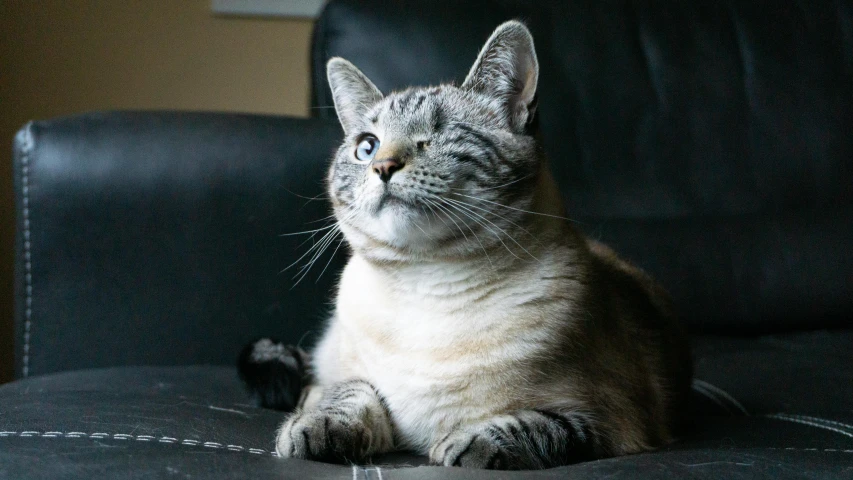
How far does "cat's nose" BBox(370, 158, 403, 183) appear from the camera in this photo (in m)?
1.30

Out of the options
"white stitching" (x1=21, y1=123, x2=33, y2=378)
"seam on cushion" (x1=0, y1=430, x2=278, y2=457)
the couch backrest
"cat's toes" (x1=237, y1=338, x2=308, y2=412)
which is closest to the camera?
"seam on cushion" (x1=0, y1=430, x2=278, y2=457)

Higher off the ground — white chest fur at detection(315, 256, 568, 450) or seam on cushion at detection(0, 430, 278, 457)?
white chest fur at detection(315, 256, 568, 450)

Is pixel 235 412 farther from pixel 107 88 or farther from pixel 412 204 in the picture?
pixel 107 88

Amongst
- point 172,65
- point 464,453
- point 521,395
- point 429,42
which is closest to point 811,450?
point 521,395

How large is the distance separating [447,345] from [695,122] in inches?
71.9

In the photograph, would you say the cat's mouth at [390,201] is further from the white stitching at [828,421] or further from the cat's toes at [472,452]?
the white stitching at [828,421]

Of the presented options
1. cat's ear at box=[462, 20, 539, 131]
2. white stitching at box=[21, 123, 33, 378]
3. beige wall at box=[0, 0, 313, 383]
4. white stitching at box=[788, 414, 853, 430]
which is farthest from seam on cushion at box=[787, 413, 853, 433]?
beige wall at box=[0, 0, 313, 383]

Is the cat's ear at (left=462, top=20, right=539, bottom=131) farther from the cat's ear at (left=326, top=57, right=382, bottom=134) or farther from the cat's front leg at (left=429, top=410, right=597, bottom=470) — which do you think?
the cat's front leg at (left=429, top=410, right=597, bottom=470)

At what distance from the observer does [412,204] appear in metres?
1.28

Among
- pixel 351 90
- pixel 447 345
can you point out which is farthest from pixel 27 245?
pixel 447 345

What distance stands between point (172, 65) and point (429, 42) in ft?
4.38

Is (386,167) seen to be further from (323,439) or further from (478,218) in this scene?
(323,439)

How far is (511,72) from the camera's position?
1.45 metres

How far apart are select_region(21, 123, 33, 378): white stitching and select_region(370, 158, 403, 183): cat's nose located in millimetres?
1032
